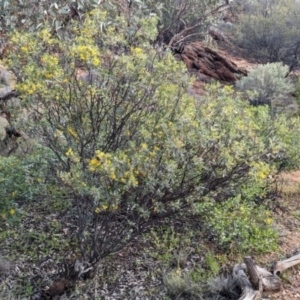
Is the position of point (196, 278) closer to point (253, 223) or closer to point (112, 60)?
point (253, 223)

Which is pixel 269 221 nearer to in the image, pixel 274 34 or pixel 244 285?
pixel 244 285

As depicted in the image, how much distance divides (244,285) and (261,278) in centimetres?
22

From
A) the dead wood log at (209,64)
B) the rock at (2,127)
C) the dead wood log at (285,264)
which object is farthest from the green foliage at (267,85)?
the dead wood log at (285,264)

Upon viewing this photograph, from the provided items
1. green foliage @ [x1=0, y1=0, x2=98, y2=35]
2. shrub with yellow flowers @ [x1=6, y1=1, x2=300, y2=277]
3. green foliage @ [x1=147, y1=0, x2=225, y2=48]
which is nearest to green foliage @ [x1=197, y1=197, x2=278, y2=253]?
shrub with yellow flowers @ [x1=6, y1=1, x2=300, y2=277]

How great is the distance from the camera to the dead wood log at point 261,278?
4.05 meters

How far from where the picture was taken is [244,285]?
13.1 ft

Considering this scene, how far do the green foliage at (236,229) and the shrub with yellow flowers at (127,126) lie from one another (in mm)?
568

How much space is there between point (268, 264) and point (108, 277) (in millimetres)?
1478

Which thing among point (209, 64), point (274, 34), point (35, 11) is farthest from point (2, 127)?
point (274, 34)

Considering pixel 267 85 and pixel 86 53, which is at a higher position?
pixel 86 53

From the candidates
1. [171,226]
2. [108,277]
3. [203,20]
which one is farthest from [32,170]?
[203,20]

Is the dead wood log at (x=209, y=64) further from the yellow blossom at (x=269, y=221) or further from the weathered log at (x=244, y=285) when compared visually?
the weathered log at (x=244, y=285)

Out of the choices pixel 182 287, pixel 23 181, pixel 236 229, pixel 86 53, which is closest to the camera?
pixel 86 53

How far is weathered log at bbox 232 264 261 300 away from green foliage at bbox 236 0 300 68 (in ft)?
38.1
